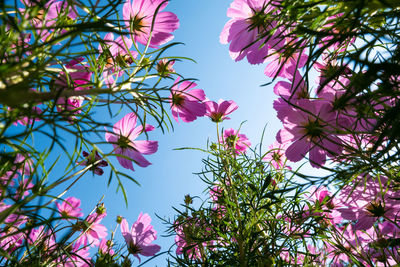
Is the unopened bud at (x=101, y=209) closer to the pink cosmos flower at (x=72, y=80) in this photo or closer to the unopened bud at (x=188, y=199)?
the unopened bud at (x=188, y=199)

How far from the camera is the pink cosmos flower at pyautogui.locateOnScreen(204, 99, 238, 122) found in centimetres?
109

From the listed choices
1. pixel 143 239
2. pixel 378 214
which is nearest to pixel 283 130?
pixel 378 214

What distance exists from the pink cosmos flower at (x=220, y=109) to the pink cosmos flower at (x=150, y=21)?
0.45 meters

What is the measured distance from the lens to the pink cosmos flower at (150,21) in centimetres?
63

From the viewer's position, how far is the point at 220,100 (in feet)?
3.63

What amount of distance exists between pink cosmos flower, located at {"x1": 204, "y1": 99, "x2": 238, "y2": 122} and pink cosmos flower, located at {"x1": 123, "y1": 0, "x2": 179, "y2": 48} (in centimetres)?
45

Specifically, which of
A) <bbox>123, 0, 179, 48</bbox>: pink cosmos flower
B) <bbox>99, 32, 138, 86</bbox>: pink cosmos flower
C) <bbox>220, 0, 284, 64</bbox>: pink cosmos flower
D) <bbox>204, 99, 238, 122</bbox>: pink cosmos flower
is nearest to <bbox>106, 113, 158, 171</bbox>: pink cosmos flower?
<bbox>99, 32, 138, 86</bbox>: pink cosmos flower

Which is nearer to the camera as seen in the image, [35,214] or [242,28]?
[35,214]

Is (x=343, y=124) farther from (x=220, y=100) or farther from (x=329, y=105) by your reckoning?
(x=220, y=100)

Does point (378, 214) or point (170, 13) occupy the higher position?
point (170, 13)

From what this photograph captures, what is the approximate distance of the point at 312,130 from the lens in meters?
0.62

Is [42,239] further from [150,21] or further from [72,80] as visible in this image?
[150,21]

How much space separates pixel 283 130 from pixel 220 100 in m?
0.47

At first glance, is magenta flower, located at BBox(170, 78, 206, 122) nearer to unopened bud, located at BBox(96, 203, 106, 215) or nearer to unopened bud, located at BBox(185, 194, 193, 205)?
unopened bud, located at BBox(96, 203, 106, 215)
